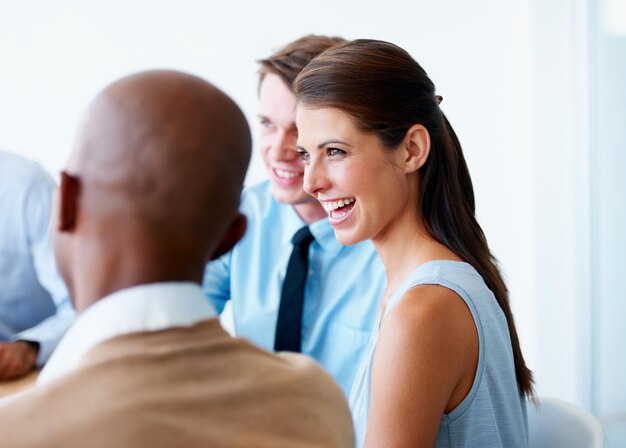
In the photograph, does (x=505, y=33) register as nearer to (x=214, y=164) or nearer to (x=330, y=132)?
(x=330, y=132)

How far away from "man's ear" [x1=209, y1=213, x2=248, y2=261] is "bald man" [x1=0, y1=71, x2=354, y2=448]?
0.16 ft

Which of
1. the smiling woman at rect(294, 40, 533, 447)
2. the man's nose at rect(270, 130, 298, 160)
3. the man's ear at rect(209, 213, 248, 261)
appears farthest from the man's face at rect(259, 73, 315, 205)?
the man's ear at rect(209, 213, 248, 261)

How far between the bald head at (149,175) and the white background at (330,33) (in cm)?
263

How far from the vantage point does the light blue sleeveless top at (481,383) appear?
1.30m

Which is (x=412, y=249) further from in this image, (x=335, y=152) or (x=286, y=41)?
(x=286, y=41)

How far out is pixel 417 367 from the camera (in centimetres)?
121

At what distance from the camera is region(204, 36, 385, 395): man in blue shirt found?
197 centimetres

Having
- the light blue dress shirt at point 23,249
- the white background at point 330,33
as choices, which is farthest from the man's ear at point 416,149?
the white background at point 330,33

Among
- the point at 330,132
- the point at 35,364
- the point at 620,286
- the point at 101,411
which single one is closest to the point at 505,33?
the point at 620,286

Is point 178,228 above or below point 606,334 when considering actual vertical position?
above

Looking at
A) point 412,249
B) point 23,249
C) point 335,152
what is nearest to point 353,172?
point 335,152

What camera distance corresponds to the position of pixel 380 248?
61.9 inches

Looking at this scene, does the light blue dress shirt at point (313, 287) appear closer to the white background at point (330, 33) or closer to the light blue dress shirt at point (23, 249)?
the light blue dress shirt at point (23, 249)

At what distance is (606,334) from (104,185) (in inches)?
111
